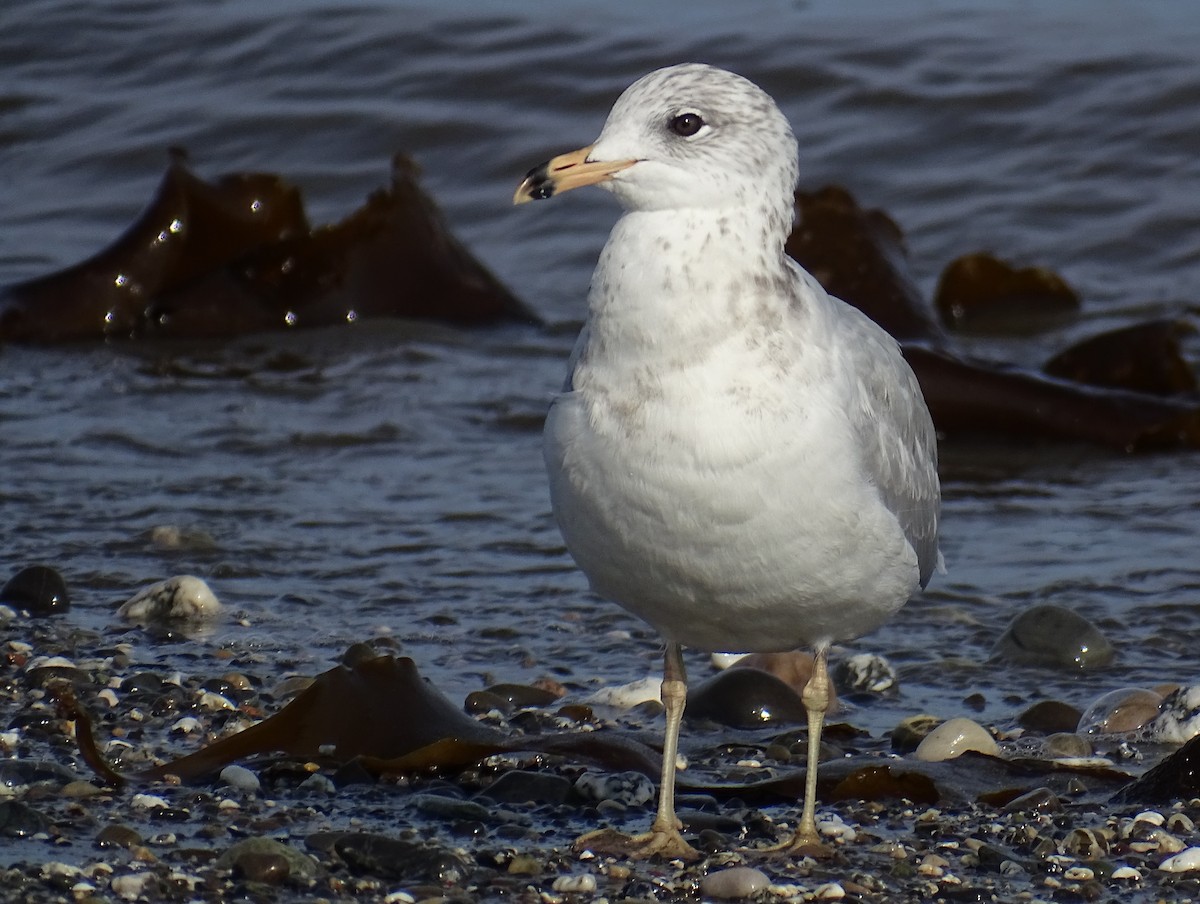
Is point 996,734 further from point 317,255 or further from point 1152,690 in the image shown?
point 317,255

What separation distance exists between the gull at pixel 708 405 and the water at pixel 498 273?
127cm

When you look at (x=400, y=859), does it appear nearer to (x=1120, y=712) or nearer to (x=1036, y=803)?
(x=1036, y=803)

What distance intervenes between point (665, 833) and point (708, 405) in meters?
0.93

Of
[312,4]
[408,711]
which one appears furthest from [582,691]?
[312,4]

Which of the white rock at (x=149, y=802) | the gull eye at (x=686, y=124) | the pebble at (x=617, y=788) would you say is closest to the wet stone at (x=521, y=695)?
the pebble at (x=617, y=788)

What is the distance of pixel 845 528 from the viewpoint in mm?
4027

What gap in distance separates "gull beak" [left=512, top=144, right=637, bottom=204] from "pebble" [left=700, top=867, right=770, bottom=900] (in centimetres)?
140

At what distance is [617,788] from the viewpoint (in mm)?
4465

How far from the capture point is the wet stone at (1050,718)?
5.00 meters

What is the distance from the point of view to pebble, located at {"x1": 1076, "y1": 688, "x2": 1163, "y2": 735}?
4.91m

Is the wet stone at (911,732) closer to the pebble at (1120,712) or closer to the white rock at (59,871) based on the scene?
the pebble at (1120,712)

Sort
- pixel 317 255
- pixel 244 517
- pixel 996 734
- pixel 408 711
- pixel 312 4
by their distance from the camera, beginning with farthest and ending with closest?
pixel 312 4
pixel 317 255
pixel 244 517
pixel 996 734
pixel 408 711

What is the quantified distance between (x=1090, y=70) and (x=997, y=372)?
4.77 metres

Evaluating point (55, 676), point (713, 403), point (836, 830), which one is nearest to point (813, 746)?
point (836, 830)
